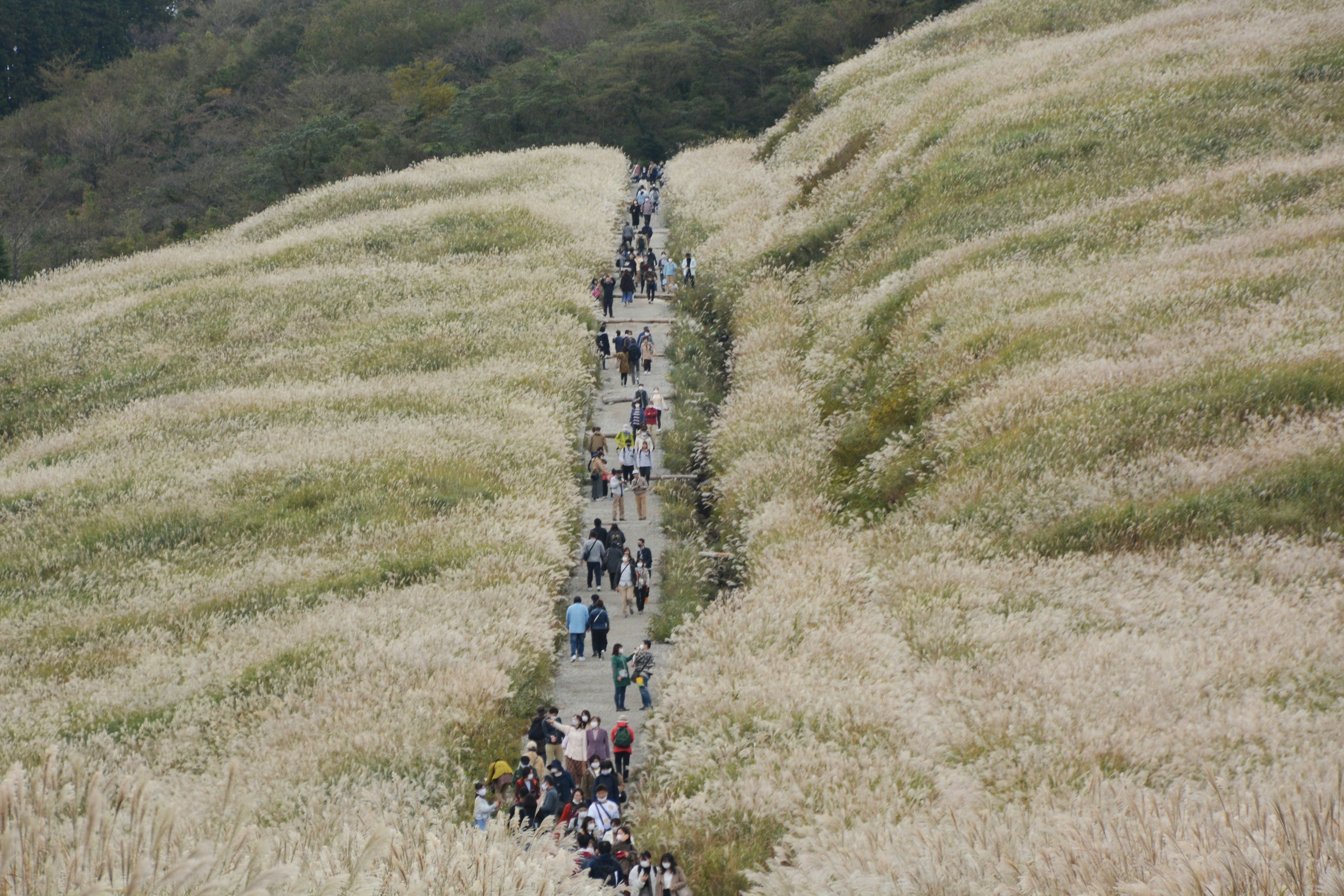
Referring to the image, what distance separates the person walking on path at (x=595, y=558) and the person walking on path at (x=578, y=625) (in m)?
2.15

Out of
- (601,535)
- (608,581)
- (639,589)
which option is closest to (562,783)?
(639,589)

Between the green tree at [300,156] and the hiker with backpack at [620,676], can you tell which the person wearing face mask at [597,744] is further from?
the green tree at [300,156]

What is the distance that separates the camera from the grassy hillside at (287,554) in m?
8.46

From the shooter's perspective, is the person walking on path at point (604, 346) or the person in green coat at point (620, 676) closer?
the person in green coat at point (620, 676)

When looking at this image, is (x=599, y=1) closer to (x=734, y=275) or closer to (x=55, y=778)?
(x=734, y=275)

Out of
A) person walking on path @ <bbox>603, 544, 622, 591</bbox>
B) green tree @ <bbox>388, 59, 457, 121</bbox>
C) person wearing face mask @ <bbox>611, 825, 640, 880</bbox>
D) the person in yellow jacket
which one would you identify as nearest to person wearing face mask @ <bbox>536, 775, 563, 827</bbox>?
the person in yellow jacket

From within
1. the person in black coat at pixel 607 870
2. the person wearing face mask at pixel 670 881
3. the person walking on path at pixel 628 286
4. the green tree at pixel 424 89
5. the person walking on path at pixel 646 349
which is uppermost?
the green tree at pixel 424 89

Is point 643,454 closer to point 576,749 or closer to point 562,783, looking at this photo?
point 576,749

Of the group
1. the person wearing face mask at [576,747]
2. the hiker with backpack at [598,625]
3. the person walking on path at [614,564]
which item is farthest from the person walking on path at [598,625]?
the person wearing face mask at [576,747]

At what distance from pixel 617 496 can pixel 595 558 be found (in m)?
3.14

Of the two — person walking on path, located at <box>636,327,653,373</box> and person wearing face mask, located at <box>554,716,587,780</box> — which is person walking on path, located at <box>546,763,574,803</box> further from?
person walking on path, located at <box>636,327,653,373</box>

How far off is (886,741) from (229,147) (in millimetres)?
82178

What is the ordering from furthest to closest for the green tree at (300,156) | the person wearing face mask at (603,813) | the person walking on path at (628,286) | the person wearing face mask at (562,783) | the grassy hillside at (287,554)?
1. the green tree at (300,156)
2. the person walking on path at (628,286)
3. the person wearing face mask at (562,783)
4. the person wearing face mask at (603,813)
5. the grassy hillside at (287,554)

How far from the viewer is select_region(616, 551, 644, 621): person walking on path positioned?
20062mm
